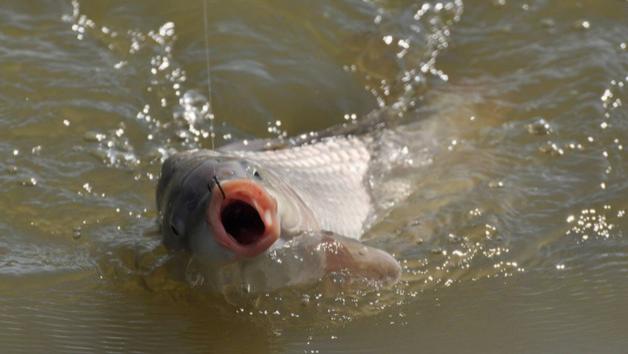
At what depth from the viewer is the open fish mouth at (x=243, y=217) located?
3473 mm

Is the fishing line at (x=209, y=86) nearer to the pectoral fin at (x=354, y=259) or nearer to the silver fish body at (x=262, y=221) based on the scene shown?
the silver fish body at (x=262, y=221)

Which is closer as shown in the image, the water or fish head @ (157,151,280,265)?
fish head @ (157,151,280,265)

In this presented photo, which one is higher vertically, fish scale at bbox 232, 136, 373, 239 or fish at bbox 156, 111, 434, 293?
fish scale at bbox 232, 136, 373, 239

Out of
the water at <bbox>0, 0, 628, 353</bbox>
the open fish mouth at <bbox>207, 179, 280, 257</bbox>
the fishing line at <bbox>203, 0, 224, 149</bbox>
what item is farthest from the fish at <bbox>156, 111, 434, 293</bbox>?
the fishing line at <bbox>203, 0, 224, 149</bbox>

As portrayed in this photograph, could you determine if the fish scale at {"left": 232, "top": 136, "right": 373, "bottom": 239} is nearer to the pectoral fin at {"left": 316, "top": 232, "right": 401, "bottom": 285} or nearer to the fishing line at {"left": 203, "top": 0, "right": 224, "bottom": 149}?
the pectoral fin at {"left": 316, "top": 232, "right": 401, "bottom": 285}

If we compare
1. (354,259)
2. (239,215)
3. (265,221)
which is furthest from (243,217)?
(354,259)

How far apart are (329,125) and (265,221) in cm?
238

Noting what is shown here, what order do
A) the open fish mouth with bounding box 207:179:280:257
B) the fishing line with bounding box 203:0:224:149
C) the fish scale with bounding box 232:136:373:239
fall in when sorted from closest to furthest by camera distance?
the open fish mouth with bounding box 207:179:280:257
the fish scale with bounding box 232:136:373:239
the fishing line with bounding box 203:0:224:149

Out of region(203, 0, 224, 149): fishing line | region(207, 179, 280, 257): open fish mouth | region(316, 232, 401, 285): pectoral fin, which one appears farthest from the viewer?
region(203, 0, 224, 149): fishing line

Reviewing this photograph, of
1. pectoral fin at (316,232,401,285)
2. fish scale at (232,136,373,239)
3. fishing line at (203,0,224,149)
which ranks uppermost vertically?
fishing line at (203,0,224,149)

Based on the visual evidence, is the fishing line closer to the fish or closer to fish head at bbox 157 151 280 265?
the fish

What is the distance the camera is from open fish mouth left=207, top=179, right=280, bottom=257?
347cm

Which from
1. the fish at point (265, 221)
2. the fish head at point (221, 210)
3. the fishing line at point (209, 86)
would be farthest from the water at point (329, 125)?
the fish head at point (221, 210)

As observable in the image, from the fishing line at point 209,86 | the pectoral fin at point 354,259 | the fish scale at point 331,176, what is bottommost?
the pectoral fin at point 354,259
